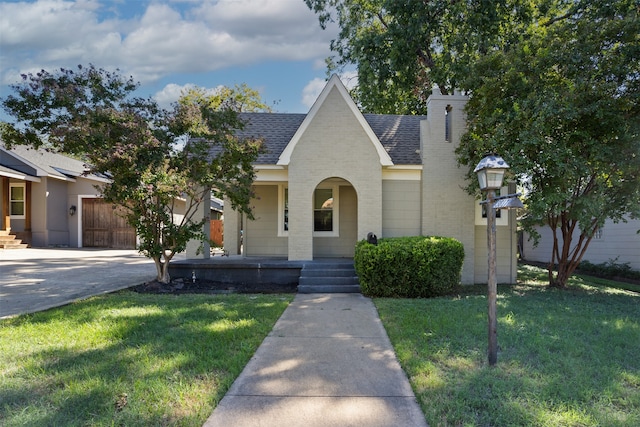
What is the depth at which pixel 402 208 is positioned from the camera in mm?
11125

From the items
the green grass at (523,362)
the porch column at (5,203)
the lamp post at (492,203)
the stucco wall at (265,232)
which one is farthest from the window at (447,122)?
the porch column at (5,203)

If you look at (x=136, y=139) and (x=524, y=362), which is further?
(x=136, y=139)

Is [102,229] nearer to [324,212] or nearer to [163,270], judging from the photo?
[163,270]

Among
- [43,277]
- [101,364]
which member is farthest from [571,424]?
[43,277]

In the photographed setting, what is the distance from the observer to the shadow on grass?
3.28 m

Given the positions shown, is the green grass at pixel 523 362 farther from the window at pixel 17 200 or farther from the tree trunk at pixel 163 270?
the window at pixel 17 200

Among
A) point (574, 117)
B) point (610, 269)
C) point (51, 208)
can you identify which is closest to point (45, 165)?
point (51, 208)

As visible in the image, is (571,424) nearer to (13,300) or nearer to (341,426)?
(341,426)

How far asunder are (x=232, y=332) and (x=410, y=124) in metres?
9.99

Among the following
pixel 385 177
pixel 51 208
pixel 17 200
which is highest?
pixel 385 177

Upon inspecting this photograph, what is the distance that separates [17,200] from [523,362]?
23.1m

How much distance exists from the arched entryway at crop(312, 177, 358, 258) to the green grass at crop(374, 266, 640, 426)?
5.23 meters

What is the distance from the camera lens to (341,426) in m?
3.10

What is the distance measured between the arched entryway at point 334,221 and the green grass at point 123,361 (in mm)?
Result: 5740
